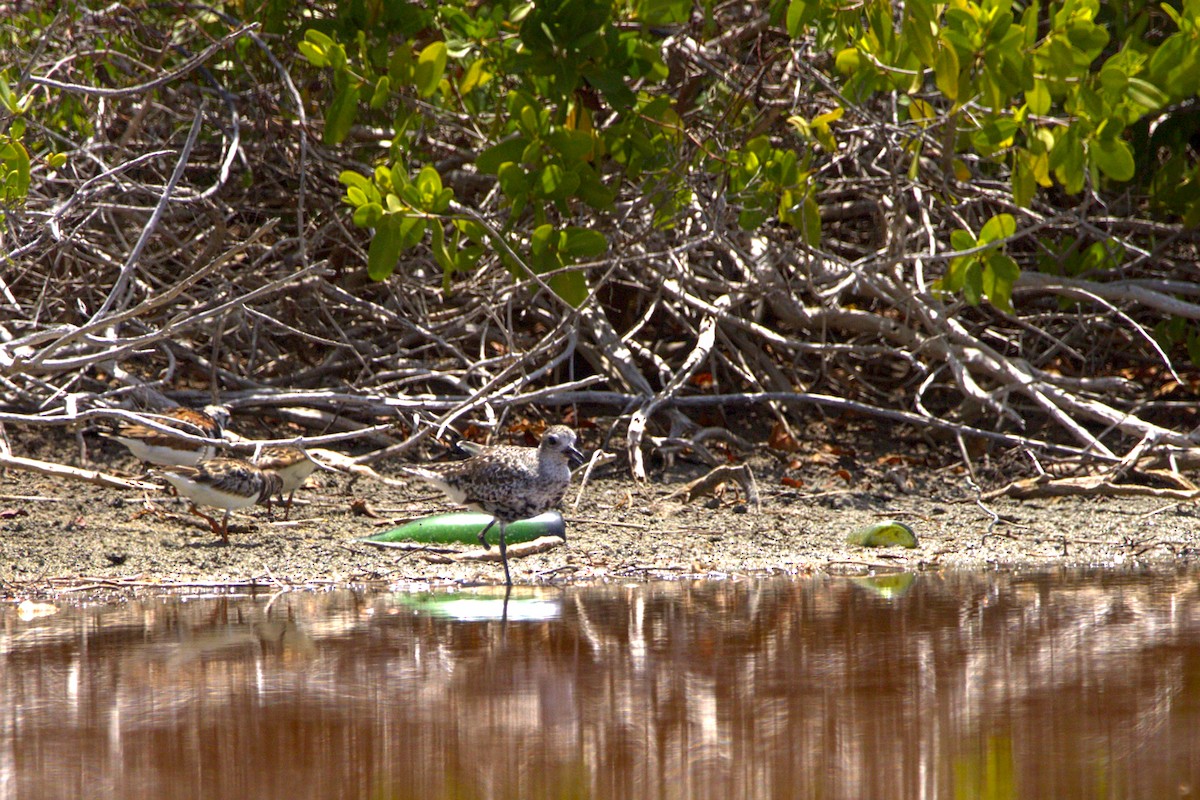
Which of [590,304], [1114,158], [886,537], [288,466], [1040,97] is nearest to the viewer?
[1040,97]

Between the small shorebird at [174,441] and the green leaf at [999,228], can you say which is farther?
the small shorebird at [174,441]

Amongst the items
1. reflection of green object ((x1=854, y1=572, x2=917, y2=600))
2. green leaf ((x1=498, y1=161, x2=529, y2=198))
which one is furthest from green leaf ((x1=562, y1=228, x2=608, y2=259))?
reflection of green object ((x1=854, y1=572, x2=917, y2=600))

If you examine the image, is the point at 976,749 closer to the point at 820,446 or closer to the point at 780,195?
the point at 780,195

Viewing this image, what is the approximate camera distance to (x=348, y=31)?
22.4ft

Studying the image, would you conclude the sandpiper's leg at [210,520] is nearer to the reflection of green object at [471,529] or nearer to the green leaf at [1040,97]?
the reflection of green object at [471,529]

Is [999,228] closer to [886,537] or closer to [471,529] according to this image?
[886,537]

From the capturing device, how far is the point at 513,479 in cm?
620

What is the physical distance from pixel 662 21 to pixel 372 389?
103 inches

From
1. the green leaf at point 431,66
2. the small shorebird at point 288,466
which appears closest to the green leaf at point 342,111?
the green leaf at point 431,66

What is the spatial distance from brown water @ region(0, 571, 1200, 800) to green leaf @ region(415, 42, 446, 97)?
2242 mm

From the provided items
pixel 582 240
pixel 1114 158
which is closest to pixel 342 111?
pixel 582 240

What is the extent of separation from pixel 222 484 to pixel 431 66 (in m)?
2.04

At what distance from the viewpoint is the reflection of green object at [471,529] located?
21.3 feet

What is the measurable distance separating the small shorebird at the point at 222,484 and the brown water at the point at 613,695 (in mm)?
1137
